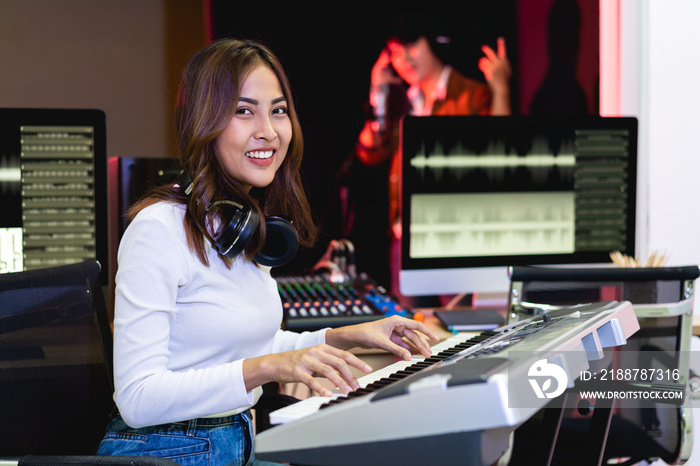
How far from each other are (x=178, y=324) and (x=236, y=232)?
0.64 ft

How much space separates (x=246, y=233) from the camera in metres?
1.23

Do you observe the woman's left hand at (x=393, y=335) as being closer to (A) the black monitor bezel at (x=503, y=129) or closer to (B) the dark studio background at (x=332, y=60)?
(A) the black monitor bezel at (x=503, y=129)

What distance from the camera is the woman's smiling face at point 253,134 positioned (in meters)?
1.35

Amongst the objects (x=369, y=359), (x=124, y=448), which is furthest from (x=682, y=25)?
(x=124, y=448)

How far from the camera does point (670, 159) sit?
2.46m

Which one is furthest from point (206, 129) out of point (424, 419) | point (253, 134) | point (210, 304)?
point (424, 419)

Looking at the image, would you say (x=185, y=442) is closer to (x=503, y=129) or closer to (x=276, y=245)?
(x=276, y=245)

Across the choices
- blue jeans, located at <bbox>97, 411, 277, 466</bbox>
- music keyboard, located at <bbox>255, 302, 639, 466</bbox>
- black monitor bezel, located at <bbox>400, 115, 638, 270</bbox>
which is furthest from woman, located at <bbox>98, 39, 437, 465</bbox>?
black monitor bezel, located at <bbox>400, 115, 638, 270</bbox>

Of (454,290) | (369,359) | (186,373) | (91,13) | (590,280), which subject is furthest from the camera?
(91,13)

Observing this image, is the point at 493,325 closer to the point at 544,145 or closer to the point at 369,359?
the point at 369,359

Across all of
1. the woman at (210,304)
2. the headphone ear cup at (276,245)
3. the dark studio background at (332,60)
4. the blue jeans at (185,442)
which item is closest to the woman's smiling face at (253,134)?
the woman at (210,304)

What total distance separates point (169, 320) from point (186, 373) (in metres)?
0.11

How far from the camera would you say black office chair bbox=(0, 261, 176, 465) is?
117cm

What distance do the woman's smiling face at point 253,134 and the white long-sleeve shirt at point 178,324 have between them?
16 centimetres
